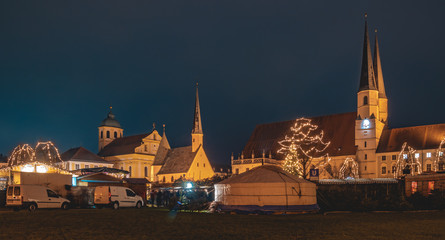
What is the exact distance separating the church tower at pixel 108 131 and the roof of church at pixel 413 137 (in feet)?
195

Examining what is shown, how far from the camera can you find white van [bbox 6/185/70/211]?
2336cm

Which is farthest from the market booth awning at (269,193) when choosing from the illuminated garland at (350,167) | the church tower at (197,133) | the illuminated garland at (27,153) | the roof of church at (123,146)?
the roof of church at (123,146)

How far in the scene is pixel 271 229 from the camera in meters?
13.9

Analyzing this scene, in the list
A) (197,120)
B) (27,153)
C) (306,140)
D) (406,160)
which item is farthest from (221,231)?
(197,120)

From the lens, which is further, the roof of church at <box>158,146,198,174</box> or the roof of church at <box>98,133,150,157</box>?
the roof of church at <box>98,133,150,157</box>

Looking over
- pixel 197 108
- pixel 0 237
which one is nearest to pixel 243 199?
pixel 0 237

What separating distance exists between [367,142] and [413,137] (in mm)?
5967

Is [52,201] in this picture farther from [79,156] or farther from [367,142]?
[79,156]

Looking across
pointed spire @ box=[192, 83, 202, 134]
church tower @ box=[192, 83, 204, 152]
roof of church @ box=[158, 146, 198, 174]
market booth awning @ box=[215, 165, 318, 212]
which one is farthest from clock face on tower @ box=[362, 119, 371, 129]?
market booth awning @ box=[215, 165, 318, 212]

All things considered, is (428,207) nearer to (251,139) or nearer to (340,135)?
(340,135)

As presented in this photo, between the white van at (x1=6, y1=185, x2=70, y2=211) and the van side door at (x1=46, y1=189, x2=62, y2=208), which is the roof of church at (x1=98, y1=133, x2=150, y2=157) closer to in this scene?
the van side door at (x1=46, y1=189, x2=62, y2=208)

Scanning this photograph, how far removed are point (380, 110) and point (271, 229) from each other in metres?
58.3

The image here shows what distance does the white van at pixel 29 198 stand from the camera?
76.6 feet

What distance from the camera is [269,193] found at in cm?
2242
